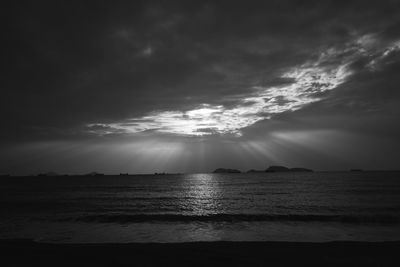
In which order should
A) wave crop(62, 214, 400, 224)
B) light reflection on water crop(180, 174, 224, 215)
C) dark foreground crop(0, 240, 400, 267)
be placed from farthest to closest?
light reflection on water crop(180, 174, 224, 215) → wave crop(62, 214, 400, 224) → dark foreground crop(0, 240, 400, 267)

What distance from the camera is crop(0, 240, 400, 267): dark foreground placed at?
37.9 feet

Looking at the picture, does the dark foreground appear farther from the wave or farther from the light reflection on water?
the light reflection on water

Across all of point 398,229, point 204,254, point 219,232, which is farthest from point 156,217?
point 398,229

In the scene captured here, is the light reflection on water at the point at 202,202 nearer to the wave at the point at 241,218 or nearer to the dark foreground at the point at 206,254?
the wave at the point at 241,218

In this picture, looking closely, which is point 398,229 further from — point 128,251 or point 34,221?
point 34,221

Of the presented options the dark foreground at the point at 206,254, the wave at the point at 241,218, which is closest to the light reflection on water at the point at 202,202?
the wave at the point at 241,218

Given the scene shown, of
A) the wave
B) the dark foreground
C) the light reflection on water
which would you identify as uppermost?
the dark foreground

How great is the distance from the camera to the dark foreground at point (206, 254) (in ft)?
37.9

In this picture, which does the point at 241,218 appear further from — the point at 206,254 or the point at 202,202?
the point at 202,202

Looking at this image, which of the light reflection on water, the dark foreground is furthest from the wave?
the dark foreground

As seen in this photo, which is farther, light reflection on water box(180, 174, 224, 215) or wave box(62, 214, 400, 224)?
light reflection on water box(180, 174, 224, 215)

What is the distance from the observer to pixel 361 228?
21.8 m

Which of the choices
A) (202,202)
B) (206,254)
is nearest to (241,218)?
(206,254)

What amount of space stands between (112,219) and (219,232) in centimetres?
1421
